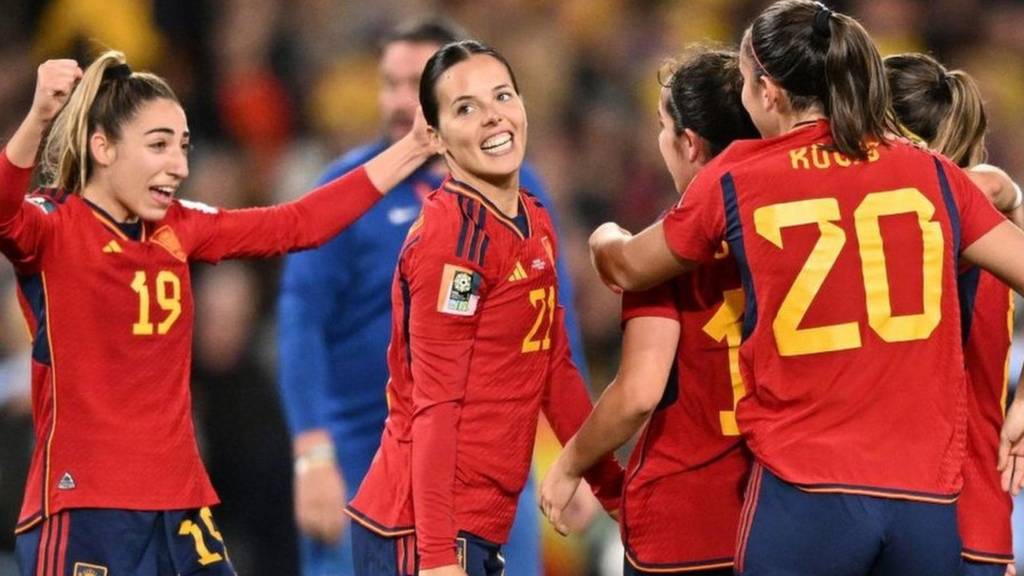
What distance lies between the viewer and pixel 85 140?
13.2ft

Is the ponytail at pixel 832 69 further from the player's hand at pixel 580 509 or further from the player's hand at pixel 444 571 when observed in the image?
the player's hand at pixel 580 509

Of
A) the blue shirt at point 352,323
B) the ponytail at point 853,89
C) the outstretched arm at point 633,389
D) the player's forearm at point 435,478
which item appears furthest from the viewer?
the blue shirt at point 352,323

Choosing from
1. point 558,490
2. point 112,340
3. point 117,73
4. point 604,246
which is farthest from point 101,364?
point 604,246

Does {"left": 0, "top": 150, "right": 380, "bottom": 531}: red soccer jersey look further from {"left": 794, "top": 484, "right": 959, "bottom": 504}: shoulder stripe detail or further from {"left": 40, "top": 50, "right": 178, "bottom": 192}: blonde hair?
{"left": 794, "top": 484, "right": 959, "bottom": 504}: shoulder stripe detail

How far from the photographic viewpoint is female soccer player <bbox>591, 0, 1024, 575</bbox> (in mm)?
3357

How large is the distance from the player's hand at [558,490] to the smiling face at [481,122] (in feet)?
2.22

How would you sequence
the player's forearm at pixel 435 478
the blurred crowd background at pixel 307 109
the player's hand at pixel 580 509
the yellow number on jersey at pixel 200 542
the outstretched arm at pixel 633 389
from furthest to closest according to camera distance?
1. the blurred crowd background at pixel 307 109
2. the player's hand at pixel 580 509
3. the yellow number on jersey at pixel 200 542
4. the outstretched arm at pixel 633 389
5. the player's forearm at pixel 435 478

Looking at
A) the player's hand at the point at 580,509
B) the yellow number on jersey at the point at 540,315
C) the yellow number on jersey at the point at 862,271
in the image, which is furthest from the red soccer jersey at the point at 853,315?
the player's hand at the point at 580,509

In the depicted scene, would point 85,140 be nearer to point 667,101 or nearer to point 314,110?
point 667,101

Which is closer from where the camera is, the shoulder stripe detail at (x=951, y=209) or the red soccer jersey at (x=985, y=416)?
the shoulder stripe detail at (x=951, y=209)

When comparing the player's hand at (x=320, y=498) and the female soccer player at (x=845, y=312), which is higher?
the female soccer player at (x=845, y=312)

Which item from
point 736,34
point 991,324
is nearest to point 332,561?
point 991,324

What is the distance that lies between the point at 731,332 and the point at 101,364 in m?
1.47

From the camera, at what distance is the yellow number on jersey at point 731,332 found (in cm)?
374
